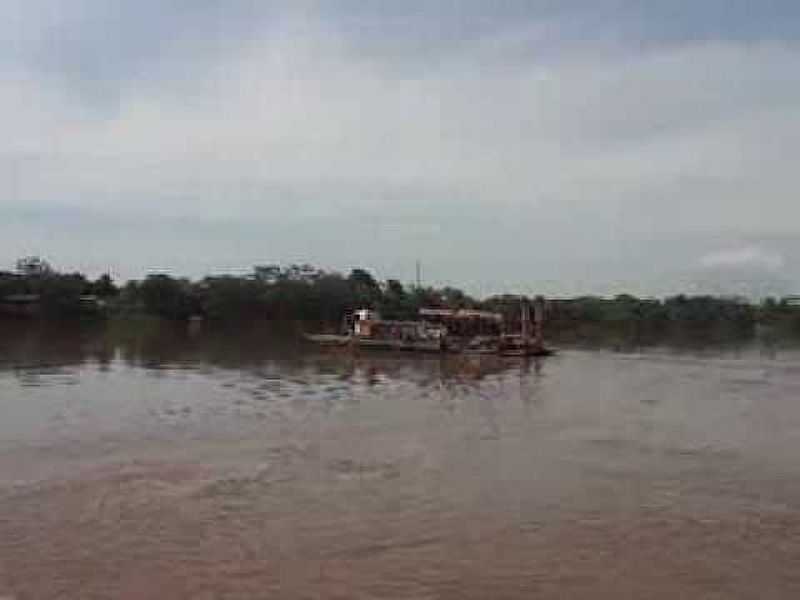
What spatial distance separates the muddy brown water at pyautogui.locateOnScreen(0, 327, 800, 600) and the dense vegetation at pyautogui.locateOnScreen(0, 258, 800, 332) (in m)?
53.0

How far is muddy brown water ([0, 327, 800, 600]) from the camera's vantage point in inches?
414

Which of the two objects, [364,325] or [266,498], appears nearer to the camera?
[266,498]

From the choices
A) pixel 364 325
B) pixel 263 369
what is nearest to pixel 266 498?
pixel 263 369

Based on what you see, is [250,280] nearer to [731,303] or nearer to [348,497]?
[731,303]

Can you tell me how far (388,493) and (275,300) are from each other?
7738 cm

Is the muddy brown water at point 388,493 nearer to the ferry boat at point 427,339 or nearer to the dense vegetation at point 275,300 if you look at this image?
the ferry boat at point 427,339

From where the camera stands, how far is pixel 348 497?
47.2ft

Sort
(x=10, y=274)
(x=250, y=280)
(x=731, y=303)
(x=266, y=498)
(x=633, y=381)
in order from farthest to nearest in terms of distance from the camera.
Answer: (x=731, y=303) → (x=250, y=280) → (x=10, y=274) → (x=633, y=381) → (x=266, y=498)

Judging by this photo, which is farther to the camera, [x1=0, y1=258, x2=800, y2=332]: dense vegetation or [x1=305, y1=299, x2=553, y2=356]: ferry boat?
[x1=0, y1=258, x2=800, y2=332]: dense vegetation

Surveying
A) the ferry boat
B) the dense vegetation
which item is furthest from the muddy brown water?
the dense vegetation

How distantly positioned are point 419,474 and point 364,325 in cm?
3881

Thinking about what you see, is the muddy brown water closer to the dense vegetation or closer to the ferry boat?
the ferry boat

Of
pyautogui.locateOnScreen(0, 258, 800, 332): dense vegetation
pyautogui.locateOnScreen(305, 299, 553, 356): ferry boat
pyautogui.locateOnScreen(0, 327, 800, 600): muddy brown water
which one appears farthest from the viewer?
pyautogui.locateOnScreen(0, 258, 800, 332): dense vegetation

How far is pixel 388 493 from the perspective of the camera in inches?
579
